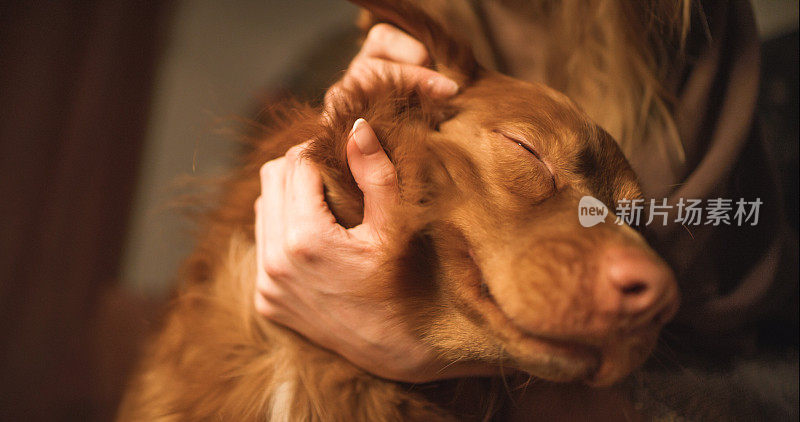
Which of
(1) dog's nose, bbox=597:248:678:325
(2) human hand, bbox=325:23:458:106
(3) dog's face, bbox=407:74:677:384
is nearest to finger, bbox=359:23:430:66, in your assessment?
(2) human hand, bbox=325:23:458:106

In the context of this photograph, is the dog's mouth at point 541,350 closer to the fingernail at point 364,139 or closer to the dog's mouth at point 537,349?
the dog's mouth at point 537,349

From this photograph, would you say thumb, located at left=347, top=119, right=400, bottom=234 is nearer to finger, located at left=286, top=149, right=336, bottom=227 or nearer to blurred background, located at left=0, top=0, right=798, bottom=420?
finger, located at left=286, top=149, right=336, bottom=227

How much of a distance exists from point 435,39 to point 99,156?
3.07ft

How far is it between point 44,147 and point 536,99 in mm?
1130

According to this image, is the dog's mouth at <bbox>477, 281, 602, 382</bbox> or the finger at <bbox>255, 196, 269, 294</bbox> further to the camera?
the finger at <bbox>255, 196, 269, 294</bbox>

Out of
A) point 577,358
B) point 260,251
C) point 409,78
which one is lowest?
point 577,358

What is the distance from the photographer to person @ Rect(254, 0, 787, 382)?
1.50 ft

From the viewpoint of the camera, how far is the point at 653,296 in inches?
14.6

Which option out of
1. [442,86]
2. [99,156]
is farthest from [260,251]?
[99,156]

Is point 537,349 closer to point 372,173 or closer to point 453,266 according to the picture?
point 453,266

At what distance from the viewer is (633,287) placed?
37 cm

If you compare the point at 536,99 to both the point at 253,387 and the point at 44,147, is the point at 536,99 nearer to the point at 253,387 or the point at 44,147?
the point at 253,387

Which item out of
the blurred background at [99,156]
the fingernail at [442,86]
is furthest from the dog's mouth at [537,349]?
the blurred background at [99,156]

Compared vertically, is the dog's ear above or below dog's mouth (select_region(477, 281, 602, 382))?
above
